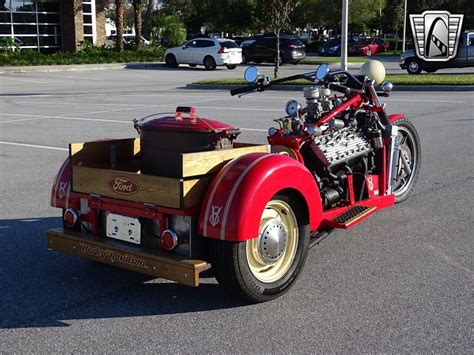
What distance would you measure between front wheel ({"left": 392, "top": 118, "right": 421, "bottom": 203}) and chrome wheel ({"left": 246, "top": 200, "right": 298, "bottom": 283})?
2.48 meters

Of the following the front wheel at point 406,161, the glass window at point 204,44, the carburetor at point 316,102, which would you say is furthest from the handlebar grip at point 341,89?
the glass window at point 204,44

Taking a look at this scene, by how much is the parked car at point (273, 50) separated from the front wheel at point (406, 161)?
1169 inches

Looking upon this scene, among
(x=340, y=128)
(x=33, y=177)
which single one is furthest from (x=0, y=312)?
(x=33, y=177)

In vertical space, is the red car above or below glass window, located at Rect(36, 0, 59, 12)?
below

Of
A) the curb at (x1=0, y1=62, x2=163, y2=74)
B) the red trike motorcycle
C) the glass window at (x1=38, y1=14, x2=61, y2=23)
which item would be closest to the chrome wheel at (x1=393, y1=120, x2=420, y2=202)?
the red trike motorcycle

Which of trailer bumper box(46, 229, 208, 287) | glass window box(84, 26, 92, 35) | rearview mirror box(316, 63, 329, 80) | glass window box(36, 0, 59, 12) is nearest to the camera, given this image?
trailer bumper box(46, 229, 208, 287)

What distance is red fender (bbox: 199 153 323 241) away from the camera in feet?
13.4

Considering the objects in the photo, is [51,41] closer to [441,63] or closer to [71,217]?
[441,63]

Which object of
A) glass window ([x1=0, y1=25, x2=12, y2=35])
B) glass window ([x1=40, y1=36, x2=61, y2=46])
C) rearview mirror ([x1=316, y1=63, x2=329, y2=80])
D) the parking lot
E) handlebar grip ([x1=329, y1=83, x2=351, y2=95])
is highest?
glass window ([x1=0, y1=25, x2=12, y2=35])

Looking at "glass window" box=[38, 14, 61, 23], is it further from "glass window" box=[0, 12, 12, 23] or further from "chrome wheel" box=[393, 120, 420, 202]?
"chrome wheel" box=[393, 120, 420, 202]

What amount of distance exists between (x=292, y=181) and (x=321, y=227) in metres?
0.95

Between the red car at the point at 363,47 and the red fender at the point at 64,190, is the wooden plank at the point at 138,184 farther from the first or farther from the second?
the red car at the point at 363,47

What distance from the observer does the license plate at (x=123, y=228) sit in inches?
176

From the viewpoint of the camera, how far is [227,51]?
33.8m
